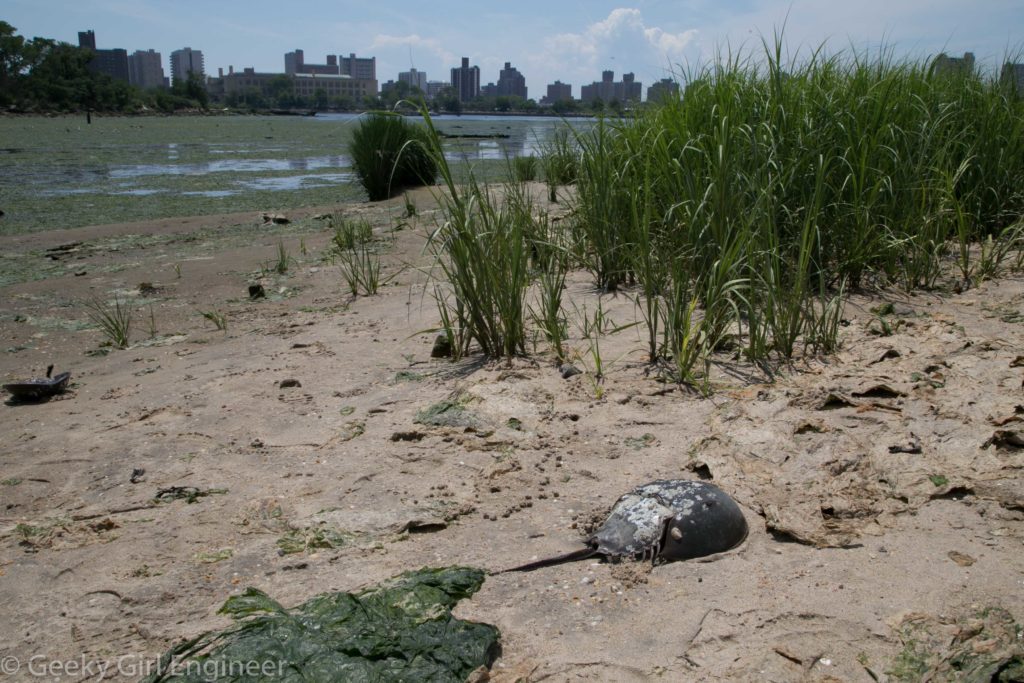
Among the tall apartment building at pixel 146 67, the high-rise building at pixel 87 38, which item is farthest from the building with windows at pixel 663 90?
the tall apartment building at pixel 146 67

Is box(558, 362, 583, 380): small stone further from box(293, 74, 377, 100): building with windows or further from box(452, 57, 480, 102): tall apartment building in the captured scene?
box(293, 74, 377, 100): building with windows

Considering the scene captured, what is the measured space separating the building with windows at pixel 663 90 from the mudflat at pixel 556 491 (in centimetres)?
150

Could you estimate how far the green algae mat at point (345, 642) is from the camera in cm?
162

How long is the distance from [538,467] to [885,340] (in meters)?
1.68

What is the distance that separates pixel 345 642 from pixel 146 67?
598 ft

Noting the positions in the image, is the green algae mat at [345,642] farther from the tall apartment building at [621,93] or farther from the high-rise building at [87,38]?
Answer: the high-rise building at [87,38]

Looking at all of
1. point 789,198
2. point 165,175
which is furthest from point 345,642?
point 165,175

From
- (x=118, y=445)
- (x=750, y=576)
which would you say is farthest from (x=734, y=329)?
(x=118, y=445)

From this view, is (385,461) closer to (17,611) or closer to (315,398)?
(315,398)

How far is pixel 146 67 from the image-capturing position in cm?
15925

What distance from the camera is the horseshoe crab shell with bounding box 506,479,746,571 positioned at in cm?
194

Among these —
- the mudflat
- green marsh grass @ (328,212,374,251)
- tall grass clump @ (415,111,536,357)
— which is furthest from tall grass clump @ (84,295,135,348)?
tall grass clump @ (415,111,536,357)

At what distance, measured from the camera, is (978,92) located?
193 inches

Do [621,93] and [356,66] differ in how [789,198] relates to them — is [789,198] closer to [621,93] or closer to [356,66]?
[621,93]
